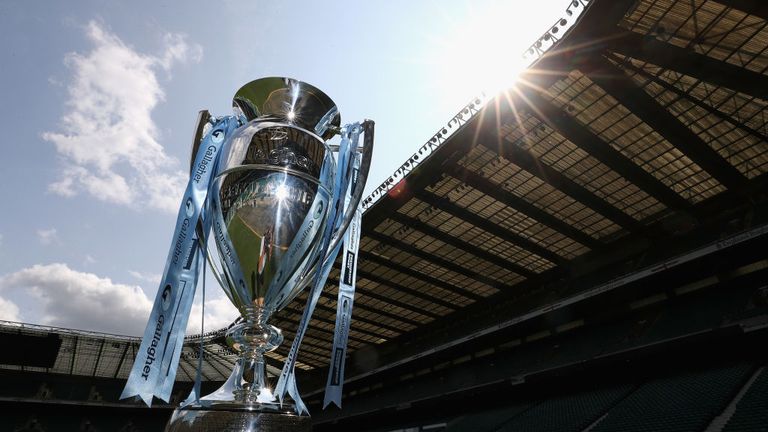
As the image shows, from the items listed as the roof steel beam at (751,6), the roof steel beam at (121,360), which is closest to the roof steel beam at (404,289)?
the roof steel beam at (751,6)

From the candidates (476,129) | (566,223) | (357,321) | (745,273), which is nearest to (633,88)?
(476,129)

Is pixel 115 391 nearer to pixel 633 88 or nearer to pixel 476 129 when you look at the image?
pixel 476 129

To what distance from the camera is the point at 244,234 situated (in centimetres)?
143

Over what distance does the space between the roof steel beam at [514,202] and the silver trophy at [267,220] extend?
14300 mm

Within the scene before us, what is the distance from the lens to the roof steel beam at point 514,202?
634 inches

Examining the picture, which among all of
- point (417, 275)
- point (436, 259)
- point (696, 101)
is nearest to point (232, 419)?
point (696, 101)

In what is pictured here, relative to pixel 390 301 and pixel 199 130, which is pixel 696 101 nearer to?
pixel 199 130

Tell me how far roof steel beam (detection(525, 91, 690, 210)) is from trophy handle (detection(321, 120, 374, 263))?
1240 centimetres

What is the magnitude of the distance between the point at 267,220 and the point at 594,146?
14.9 metres

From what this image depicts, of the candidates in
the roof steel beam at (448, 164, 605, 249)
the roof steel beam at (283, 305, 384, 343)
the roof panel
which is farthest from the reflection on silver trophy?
the roof steel beam at (283, 305, 384, 343)

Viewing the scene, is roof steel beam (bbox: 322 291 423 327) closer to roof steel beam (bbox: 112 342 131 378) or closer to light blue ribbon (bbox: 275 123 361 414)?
roof steel beam (bbox: 112 342 131 378)

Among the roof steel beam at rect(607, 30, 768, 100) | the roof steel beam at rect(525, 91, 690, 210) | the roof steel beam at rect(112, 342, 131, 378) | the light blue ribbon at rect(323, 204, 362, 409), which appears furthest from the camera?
the roof steel beam at rect(112, 342, 131, 378)

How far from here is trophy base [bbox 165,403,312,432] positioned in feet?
3.76

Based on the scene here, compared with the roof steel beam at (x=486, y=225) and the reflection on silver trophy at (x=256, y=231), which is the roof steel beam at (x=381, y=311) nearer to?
the roof steel beam at (x=486, y=225)
